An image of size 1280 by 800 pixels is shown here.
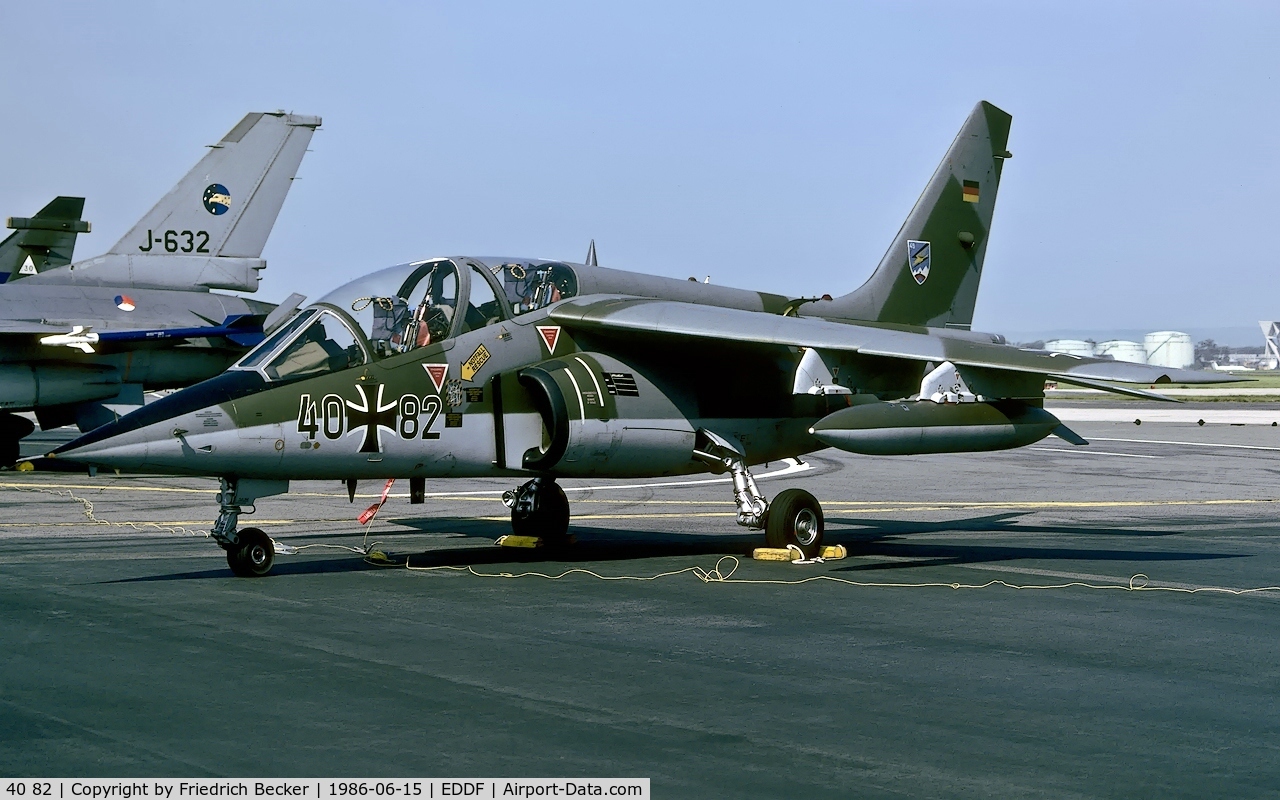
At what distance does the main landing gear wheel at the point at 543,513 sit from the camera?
1495 centimetres

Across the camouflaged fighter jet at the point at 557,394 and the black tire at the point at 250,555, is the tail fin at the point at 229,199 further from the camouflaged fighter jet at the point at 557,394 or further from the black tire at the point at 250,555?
the black tire at the point at 250,555

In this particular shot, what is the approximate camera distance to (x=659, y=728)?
6586mm

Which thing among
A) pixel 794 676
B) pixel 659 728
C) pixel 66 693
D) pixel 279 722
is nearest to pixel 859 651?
pixel 794 676

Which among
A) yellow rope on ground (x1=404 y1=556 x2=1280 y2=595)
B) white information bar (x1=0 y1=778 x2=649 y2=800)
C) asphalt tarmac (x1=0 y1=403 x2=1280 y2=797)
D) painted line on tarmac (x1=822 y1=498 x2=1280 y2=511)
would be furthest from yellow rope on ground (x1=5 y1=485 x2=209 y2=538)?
white information bar (x1=0 y1=778 x2=649 y2=800)

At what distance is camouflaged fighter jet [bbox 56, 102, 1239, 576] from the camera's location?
11695 mm

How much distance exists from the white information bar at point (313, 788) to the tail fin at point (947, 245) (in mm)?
11815

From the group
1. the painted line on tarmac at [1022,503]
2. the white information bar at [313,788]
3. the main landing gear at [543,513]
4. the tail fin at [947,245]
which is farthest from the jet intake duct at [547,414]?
the painted line on tarmac at [1022,503]

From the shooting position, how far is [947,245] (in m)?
17.3

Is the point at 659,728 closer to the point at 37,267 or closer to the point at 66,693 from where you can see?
the point at 66,693

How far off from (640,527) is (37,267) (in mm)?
23862

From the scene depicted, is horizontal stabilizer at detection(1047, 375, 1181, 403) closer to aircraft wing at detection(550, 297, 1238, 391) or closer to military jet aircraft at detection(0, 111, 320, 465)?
aircraft wing at detection(550, 297, 1238, 391)

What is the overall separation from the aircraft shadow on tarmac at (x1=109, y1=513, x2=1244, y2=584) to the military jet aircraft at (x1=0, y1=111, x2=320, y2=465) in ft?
36.8

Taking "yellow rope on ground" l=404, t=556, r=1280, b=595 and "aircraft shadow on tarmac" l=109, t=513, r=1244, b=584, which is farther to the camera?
"aircraft shadow on tarmac" l=109, t=513, r=1244, b=584

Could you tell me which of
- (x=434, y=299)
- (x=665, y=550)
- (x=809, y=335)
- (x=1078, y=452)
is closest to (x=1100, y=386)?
(x=809, y=335)
